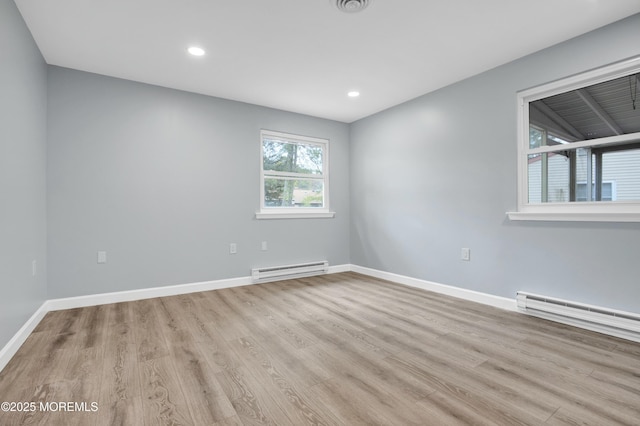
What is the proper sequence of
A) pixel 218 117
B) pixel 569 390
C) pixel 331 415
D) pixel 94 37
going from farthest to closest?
pixel 218 117, pixel 94 37, pixel 569 390, pixel 331 415

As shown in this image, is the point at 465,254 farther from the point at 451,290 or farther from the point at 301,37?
the point at 301,37

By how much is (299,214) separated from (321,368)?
9.24 feet

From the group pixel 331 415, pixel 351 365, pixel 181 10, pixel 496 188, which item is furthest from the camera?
pixel 496 188

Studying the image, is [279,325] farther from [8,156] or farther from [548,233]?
[548,233]

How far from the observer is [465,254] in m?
3.38

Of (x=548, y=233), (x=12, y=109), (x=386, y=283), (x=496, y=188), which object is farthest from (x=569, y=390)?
(x=12, y=109)

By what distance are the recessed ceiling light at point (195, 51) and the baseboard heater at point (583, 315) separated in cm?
372

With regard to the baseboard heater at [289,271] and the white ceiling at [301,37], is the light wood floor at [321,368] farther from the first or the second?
the white ceiling at [301,37]

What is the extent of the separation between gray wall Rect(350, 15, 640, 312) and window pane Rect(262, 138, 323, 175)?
72cm

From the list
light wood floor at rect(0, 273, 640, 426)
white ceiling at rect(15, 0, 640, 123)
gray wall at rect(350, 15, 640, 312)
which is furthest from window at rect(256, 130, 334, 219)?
light wood floor at rect(0, 273, 640, 426)

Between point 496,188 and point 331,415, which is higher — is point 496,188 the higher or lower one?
the higher one

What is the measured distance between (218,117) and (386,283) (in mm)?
3103

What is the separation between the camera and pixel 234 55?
2.86m

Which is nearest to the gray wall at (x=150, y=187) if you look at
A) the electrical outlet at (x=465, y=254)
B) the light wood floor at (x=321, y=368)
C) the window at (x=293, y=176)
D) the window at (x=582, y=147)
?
the window at (x=293, y=176)
